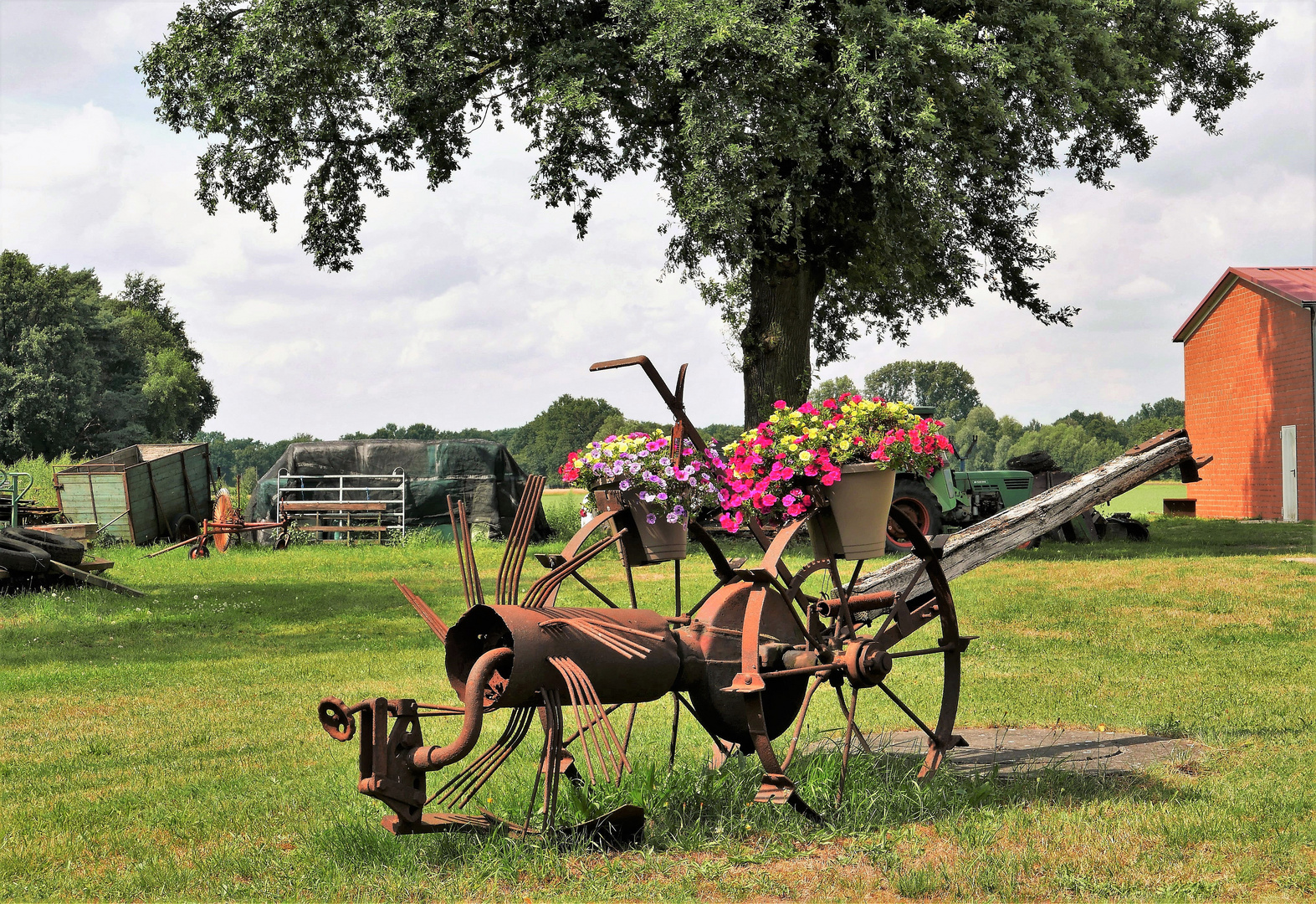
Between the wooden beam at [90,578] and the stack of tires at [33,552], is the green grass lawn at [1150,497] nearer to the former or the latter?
the wooden beam at [90,578]

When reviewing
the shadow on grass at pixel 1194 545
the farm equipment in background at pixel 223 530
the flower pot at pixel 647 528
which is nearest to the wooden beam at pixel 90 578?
the farm equipment in background at pixel 223 530

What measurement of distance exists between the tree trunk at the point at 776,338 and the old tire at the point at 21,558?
10.7 m

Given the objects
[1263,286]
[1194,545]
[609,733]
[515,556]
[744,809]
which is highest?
[1263,286]

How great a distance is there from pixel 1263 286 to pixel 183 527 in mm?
24521

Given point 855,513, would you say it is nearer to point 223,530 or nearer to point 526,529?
point 526,529

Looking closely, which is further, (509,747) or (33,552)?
(33,552)

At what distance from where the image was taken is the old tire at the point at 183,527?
73.5 ft

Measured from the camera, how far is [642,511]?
193 inches

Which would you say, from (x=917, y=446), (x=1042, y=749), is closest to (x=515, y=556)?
(x=917, y=446)

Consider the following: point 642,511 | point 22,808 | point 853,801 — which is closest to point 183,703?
point 22,808

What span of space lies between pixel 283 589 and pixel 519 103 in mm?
10225

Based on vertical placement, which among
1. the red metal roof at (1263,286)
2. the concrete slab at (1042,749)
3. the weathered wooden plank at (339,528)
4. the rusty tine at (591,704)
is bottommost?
the concrete slab at (1042,749)

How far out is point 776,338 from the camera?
18594 millimetres

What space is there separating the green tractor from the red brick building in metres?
6.52
